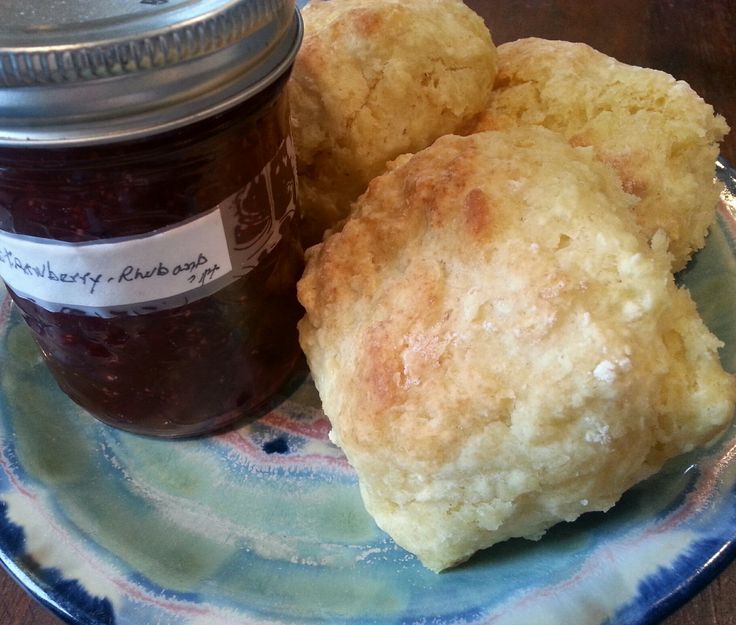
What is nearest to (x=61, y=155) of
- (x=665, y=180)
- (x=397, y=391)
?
(x=397, y=391)

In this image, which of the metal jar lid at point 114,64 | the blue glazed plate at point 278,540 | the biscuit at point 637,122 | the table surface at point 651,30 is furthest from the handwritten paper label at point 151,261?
the table surface at point 651,30

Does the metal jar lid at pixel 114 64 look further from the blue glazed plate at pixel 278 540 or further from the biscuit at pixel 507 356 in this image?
the blue glazed plate at pixel 278 540

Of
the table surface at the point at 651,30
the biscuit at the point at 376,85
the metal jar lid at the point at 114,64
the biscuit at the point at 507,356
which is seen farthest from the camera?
the table surface at the point at 651,30

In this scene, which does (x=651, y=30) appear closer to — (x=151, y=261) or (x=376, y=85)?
(x=376, y=85)

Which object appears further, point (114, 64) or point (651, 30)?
point (651, 30)

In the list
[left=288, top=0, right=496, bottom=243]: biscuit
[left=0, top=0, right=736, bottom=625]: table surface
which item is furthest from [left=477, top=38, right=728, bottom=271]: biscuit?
[left=0, top=0, right=736, bottom=625]: table surface

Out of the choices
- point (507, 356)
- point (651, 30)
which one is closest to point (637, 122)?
point (507, 356)

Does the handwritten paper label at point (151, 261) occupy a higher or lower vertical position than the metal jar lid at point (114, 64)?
lower
